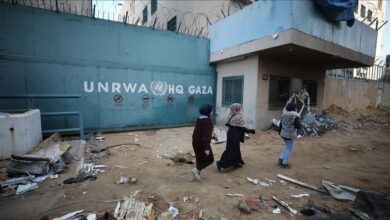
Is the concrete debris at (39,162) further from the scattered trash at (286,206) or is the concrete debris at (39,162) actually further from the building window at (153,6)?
the building window at (153,6)

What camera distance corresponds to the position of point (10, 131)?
405 centimetres

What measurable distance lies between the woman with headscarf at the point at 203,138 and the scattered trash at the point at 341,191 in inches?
78.3

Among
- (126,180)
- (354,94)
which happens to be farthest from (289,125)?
(354,94)

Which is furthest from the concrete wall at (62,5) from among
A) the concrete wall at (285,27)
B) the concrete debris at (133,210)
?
the concrete debris at (133,210)

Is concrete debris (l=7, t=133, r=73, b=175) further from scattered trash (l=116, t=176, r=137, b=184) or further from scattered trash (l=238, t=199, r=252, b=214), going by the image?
scattered trash (l=238, t=199, r=252, b=214)

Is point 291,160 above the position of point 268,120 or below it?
below

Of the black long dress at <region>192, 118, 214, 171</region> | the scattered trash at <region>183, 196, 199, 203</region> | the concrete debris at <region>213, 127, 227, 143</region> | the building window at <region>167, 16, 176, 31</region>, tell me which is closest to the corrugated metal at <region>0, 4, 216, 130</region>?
the concrete debris at <region>213, 127, 227, 143</region>

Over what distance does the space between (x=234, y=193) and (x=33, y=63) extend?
269 inches

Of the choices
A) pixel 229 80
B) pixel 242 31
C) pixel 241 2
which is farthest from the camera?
pixel 241 2

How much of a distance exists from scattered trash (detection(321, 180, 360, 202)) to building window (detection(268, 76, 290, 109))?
4828 mm

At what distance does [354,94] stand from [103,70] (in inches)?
588

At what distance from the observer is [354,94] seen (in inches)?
525

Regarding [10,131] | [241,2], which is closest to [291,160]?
[10,131]

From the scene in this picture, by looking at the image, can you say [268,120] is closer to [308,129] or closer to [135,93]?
[308,129]
